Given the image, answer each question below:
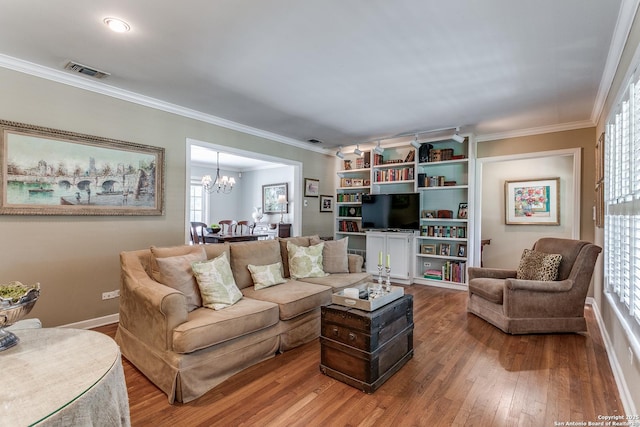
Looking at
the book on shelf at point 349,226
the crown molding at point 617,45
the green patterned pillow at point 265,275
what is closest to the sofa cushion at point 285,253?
the green patterned pillow at point 265,275

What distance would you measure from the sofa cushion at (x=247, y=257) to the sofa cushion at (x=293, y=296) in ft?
0.43

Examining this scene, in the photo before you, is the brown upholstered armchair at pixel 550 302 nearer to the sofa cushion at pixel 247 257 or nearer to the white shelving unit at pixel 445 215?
the white shelving unit at pixel 445 215

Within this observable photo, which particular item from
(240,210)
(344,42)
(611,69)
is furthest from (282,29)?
(240,210)

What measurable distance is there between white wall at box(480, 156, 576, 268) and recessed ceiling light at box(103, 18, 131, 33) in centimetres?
536

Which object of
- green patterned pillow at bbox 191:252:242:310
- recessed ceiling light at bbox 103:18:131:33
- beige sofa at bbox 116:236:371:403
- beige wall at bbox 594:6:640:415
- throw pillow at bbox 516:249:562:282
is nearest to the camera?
beige wall at bbox 594:6:640:415

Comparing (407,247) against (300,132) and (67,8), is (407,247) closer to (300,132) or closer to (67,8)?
(300,132)

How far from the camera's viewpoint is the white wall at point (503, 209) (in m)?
5.48

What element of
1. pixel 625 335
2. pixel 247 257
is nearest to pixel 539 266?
pixel 625 335

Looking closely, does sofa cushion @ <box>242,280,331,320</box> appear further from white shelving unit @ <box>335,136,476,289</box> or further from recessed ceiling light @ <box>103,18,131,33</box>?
white shelving unit @ <box>335,136,476,289</box>

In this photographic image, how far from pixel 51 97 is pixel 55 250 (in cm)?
151

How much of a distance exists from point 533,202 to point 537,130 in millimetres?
1549

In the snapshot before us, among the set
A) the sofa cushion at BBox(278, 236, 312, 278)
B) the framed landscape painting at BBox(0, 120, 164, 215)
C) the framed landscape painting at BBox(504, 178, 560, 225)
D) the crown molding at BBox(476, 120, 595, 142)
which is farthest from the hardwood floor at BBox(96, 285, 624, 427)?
the framed landscape painting at BBox(504, 178, 560, 225)

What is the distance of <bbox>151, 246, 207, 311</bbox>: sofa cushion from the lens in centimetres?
252

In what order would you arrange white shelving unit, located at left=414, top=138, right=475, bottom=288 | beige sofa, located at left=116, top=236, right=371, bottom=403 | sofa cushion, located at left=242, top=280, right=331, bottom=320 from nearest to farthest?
beige sofa, located at left=116, top=236, right=371, bottom=403
sofa cushion, located at left=242, top=280, right=331, bottom=320
white shelving unit, located at left=414, top=138, right=475, bottom=288
